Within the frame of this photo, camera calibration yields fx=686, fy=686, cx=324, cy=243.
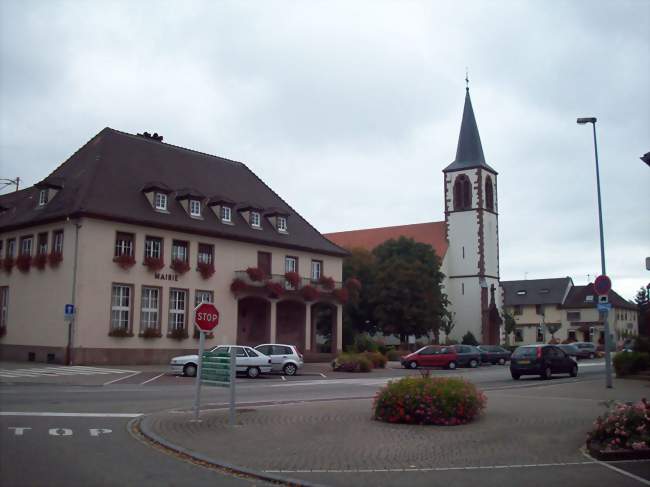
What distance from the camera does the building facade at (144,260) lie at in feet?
113

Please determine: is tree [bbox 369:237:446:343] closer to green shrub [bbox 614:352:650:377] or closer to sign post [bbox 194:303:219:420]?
green shrub [bbox 614:352:650:377]

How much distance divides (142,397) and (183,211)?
21.9 meters

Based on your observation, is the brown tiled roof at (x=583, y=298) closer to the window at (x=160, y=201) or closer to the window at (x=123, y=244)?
the window at (x=160, y=201)

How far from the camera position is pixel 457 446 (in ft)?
35.5

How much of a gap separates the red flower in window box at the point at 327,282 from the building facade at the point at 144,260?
0.25 ft

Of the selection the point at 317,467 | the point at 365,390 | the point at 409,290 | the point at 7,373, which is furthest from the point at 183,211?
the point at 317,467

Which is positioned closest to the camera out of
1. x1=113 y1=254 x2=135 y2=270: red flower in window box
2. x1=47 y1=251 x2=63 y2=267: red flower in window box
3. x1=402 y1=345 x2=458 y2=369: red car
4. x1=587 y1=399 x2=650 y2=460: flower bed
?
x1=587 y1=399 x2=650 y2=460: flower bed

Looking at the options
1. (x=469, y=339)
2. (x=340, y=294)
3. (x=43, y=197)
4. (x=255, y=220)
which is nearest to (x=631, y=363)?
(x=340, y=294)

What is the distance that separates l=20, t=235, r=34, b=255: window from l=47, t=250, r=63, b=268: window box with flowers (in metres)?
→ 3.08

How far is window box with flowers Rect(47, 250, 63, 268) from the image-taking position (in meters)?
34.8

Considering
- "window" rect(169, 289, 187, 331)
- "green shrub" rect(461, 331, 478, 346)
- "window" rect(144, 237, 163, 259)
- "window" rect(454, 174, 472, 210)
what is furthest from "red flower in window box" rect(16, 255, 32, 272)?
"window" rect(454, 174, 472, 210)

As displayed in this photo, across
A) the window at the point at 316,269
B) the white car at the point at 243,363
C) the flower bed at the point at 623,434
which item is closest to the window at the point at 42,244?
the white car at the point at 243,363

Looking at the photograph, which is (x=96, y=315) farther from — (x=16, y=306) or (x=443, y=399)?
(x=443, y=399)

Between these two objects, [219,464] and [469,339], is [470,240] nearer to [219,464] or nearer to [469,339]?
[469,339]
